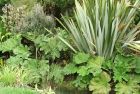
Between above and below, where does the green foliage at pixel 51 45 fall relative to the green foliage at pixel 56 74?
above

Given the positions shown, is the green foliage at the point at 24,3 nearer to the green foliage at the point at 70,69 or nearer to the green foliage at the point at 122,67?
the green foliage at the point at 70,69

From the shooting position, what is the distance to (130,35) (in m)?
12.8

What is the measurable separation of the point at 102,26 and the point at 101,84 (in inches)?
60.4

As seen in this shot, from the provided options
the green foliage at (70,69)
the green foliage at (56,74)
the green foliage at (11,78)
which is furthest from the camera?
the green foliage at (56,74)

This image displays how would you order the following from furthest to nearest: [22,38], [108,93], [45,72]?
1. [22,38]
2. [45,72]
3. [108,93]

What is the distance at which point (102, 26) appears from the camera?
12.6 m

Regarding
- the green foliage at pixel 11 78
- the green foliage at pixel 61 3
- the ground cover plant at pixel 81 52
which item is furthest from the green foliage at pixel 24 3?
the green foliage at pixel 11 78

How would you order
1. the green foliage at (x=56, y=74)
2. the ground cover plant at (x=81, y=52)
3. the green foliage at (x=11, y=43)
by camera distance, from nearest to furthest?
the ground cover plant at (x=81, y=52)
the green foliage at (x=56, y=74)
the green foliage at (x=11, y=43)

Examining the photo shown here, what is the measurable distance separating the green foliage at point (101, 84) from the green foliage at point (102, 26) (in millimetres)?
794

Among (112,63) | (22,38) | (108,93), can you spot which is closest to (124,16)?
(112,63)

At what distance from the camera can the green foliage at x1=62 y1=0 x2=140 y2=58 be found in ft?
41.0

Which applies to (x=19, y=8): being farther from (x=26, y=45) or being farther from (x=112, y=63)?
(x=112, y=63)

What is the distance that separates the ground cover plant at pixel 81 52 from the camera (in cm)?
1219

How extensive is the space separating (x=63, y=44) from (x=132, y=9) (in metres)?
2.04
